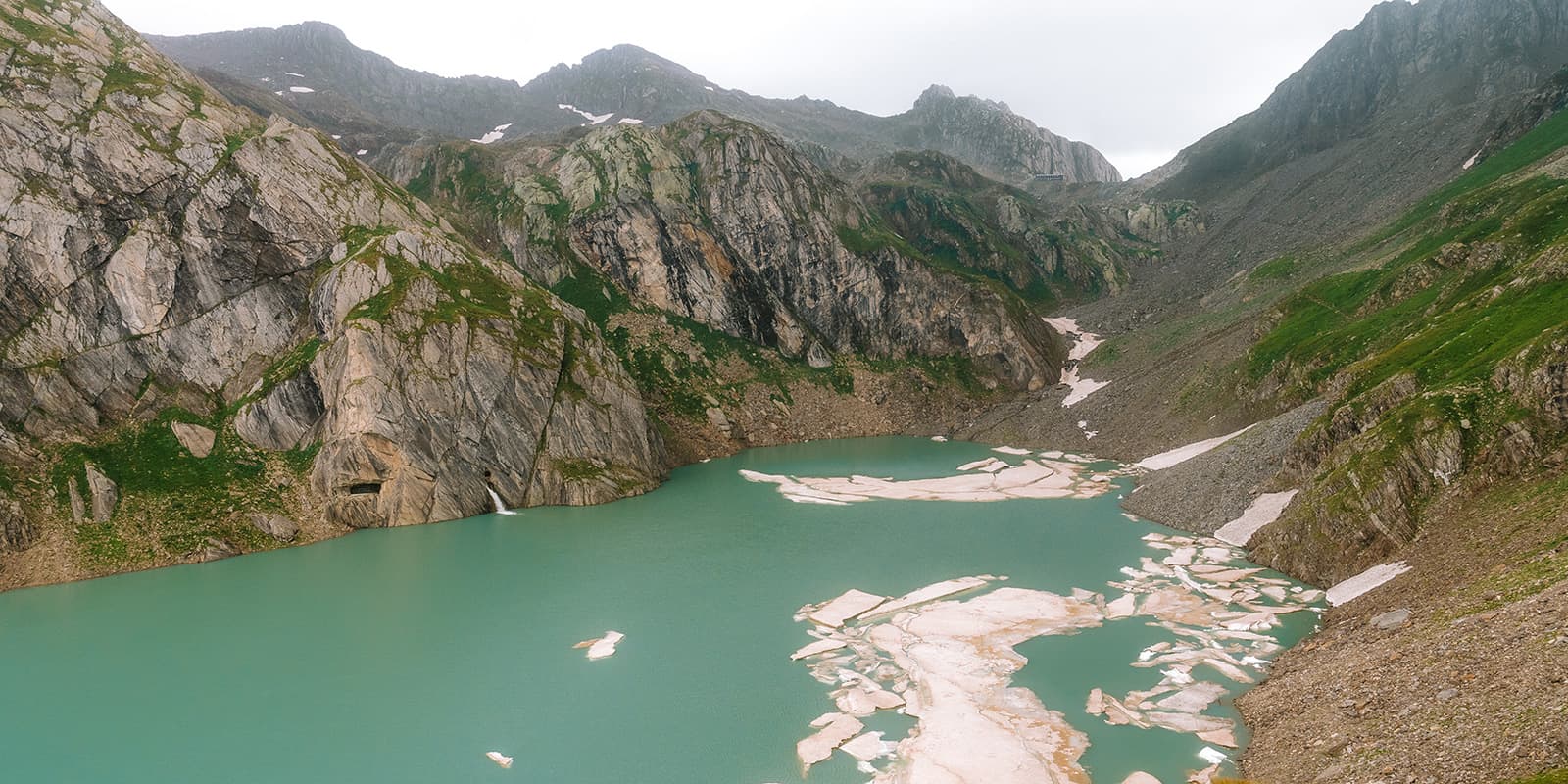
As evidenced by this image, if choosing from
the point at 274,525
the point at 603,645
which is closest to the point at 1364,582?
the point at 603,645

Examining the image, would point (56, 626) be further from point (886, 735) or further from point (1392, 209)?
point (1392, 209)

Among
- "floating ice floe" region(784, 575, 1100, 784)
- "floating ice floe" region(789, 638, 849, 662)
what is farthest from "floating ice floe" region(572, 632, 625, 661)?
"floating ice floe" region(784, 575, 1100, 784)

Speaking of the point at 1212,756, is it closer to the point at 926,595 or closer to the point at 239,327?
the point at 926,595

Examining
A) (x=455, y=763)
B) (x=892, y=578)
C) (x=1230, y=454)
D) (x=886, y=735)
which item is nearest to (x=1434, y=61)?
(x=1230, y=454)

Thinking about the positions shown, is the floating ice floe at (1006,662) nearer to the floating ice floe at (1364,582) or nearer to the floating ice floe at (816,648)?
the floating ice floe at (816,648)

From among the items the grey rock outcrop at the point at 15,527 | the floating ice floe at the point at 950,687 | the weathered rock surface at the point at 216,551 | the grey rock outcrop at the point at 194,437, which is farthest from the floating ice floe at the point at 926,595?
the grey rock outcrop at the point at 15,527

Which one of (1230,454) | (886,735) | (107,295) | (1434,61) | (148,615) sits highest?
(1434,61)

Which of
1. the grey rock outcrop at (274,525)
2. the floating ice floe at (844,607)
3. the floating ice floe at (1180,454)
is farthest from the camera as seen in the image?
the floating ice floe at (1180,454)
